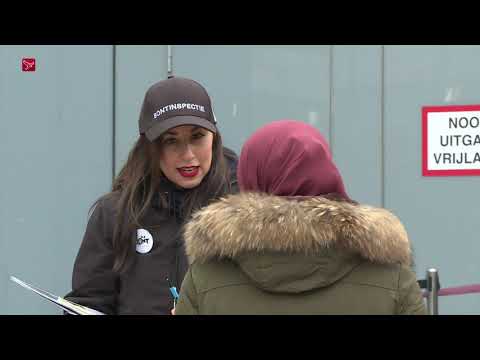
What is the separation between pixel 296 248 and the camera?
3.96 feet

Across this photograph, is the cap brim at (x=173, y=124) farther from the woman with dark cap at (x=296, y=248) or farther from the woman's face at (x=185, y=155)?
the woman with dark cap at (x=296, y=248)

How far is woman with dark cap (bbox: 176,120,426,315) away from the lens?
1204 millimetres

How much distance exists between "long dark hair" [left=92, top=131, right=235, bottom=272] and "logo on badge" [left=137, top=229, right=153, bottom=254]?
0.02 meters

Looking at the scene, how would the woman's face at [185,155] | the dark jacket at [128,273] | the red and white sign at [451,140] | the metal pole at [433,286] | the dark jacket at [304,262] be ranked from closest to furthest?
the dark jacket at [304,262]
the dark jacket at [128,273]
the woman's face at [185,155]
the metal pole at [433,286]
the red and white sign at [451,140]

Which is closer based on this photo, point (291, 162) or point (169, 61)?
point (291, 162)

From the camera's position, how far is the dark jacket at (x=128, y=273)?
6.07 feet

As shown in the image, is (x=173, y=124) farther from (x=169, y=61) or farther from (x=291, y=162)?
(x=169, y=61)

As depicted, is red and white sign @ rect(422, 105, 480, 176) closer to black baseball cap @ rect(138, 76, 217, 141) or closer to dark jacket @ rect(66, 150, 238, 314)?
black baseball cap @ rect(138, 76, 217, 141)

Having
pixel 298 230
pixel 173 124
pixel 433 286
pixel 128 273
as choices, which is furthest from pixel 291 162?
pixel 433 286

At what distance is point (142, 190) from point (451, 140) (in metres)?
1.29

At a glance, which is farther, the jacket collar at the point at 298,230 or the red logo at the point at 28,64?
the red logo at the point at 28,64

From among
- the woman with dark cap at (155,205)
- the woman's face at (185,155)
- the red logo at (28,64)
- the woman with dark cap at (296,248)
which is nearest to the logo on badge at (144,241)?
the woman with dark cap at (155,205)

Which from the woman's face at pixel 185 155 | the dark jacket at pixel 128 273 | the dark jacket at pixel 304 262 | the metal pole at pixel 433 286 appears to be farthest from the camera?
the metal pole at pixel 433 286
